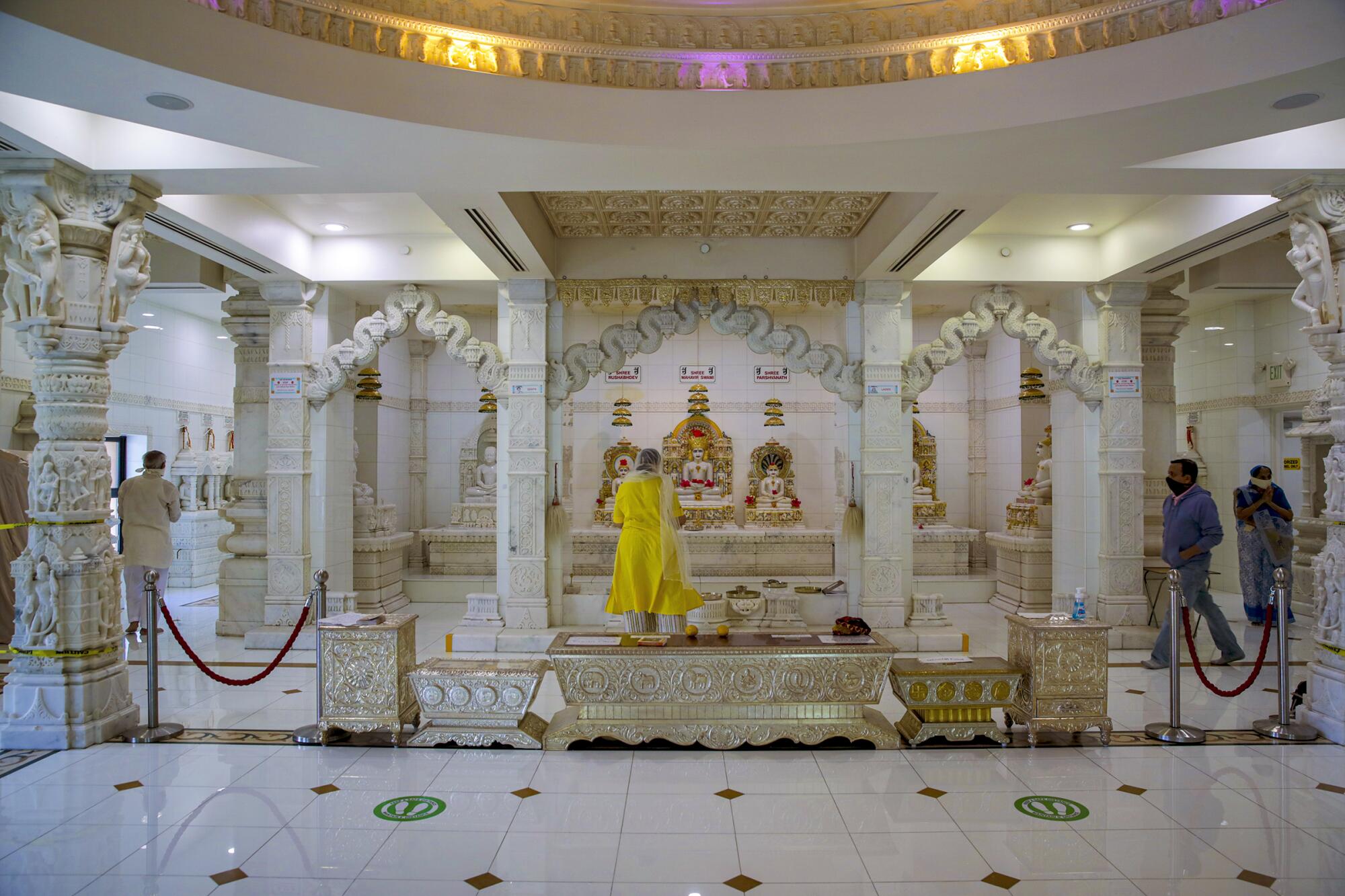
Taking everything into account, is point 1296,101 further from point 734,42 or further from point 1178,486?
point 1178,486

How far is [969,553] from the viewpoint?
11391 mm

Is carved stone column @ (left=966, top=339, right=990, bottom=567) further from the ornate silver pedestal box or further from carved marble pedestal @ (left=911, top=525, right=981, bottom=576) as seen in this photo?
the ornate silver pedestal box

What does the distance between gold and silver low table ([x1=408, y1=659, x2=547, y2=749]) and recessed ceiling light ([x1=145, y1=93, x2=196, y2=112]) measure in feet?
10.9

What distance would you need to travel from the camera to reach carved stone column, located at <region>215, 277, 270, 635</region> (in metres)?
8.02

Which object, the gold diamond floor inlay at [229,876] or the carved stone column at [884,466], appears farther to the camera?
the carved stone column at [884,466]

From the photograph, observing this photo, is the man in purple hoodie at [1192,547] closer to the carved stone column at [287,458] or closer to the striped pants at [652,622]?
the striped pants at [652,622]

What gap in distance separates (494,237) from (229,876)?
15.7ft

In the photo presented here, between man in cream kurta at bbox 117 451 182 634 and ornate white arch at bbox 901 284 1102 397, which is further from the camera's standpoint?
ornate white arch at bbox 901 284 1102 397

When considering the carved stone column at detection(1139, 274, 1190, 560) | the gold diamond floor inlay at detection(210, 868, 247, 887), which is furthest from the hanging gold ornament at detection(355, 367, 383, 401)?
the carved stone column at detection(1139, 274, 1190, 560)

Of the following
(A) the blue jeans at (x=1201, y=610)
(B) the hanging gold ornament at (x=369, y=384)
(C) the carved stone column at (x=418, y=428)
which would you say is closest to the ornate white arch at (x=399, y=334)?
(B) the hanging gold ornament at (x=369, y=384)

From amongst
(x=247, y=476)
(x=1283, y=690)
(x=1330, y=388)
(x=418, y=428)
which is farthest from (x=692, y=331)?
(x=418, y=428)

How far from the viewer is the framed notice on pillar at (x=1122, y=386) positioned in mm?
7840

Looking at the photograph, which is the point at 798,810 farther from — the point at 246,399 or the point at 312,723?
the point at 246,399

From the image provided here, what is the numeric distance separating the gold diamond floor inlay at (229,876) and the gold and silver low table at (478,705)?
1.50 meters
